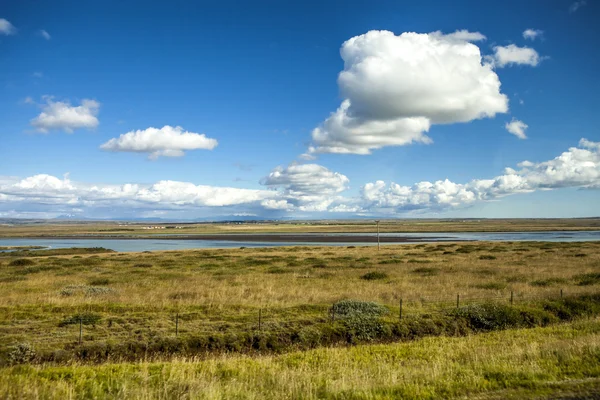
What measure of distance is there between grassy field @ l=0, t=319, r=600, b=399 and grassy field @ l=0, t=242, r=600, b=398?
0.06m

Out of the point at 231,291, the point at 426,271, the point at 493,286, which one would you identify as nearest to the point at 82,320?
the point at 231,291

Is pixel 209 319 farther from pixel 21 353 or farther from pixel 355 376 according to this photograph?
pixel 355 376

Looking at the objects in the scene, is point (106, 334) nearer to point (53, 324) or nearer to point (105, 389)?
point (53, 324)

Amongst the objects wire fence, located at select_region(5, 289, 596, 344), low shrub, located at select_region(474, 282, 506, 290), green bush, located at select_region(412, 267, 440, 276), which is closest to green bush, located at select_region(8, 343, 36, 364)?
wire fence, located at select_region(5, 289, 596, 344)

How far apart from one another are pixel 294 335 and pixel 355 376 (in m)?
7.06

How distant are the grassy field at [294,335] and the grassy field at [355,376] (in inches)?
2.5

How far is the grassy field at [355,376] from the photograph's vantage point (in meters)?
11.0

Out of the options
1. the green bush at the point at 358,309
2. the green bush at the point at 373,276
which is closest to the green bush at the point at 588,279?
the green bush at the point at 373,276

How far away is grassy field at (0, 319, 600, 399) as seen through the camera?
36.0ft

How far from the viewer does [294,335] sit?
19.7m

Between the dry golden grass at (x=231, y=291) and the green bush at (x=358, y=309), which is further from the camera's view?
the green bush at (x=358, y=309)

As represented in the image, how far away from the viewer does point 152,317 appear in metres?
22.4

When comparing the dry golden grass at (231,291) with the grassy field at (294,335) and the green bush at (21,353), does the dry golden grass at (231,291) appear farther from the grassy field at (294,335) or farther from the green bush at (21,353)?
the green bush at (21,353)

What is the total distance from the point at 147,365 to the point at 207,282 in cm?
2318
